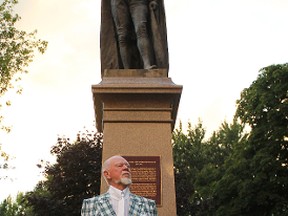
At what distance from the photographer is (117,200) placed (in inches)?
144

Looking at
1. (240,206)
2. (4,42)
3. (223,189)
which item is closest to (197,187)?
(223,189)

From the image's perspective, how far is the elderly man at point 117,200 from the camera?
3609 mm

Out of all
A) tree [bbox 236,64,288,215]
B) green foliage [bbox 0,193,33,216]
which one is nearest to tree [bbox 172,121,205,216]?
tree [bbox 236,64,288,215]

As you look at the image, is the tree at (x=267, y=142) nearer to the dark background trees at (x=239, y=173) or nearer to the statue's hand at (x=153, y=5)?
the dark background trees at (x=239, y=173)

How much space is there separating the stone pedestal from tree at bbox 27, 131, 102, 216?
1459 cm

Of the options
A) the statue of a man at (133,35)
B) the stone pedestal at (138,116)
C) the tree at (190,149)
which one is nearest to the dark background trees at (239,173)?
the tree at (190,149)

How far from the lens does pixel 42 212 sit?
22.2 metres

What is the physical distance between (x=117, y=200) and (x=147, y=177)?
2.73 metres

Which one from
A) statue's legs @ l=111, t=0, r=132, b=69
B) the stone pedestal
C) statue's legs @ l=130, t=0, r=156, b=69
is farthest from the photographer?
statue's legs @ l=111, t=0, r=132, b=69

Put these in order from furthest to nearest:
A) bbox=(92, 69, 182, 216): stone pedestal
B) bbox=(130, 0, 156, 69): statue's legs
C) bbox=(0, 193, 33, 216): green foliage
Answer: bbox=(0, 193, 33, 216): green foliage, bbox=(130, 0, 156, 69): statue's legs, bbox=(92, 69, 182, 216): stone pedestal

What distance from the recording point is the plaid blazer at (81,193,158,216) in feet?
11.9

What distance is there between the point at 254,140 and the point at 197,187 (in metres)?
5.37

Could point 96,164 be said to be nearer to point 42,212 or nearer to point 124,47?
point 42,212

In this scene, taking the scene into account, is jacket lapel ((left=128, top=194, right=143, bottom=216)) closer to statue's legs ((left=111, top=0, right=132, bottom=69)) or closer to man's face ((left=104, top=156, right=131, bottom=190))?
man's face ((left=104, top=156, right=131, bottom=190))
